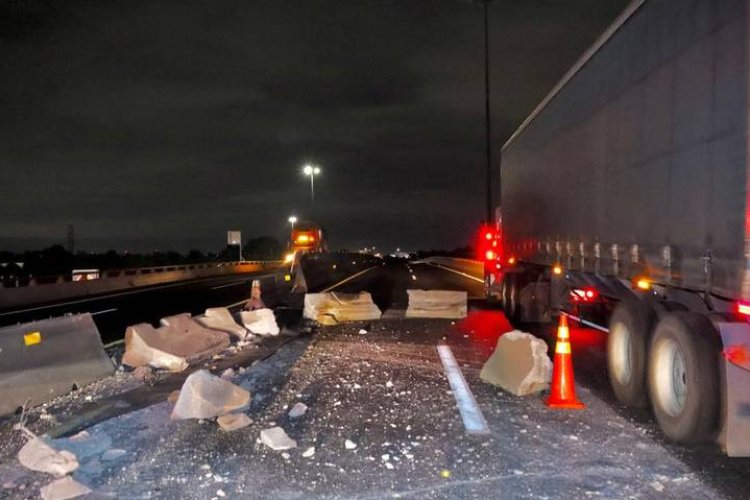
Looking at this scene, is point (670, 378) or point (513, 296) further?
point (513, 296)

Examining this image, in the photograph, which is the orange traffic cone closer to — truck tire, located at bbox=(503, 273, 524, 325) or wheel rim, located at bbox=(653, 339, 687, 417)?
wheel rim, located at bbox=(653, 339, 687, 417)

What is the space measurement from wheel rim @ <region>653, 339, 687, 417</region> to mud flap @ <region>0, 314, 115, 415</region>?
260 inches

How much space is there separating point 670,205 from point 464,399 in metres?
3.19

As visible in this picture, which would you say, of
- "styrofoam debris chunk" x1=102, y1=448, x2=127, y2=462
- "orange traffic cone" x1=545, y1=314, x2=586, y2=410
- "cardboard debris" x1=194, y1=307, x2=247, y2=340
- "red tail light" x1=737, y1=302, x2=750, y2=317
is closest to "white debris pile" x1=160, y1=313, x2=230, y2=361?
"cardboard debris" x1=194, y1=307, x2=247, y2=340

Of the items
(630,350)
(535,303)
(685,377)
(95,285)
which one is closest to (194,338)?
(630,350)

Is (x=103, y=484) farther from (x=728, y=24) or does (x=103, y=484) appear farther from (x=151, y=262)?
(x=151, y=262)

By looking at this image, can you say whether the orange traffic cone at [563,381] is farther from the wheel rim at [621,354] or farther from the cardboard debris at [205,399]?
the cardboard debris at [205,399]

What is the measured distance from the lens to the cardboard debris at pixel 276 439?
6.72 meters

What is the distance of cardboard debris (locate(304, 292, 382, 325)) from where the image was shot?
17.0 metres

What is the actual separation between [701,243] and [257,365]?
22.7 feet

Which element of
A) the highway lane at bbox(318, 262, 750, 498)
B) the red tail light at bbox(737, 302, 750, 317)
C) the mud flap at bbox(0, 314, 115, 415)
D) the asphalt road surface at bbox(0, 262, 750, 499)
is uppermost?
the red tail light at bbox(737, 302, 750, 317)

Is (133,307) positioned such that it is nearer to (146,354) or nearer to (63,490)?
(146,354)

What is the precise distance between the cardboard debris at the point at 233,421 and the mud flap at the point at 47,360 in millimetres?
2410

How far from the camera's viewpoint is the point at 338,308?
1712cm
